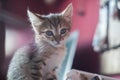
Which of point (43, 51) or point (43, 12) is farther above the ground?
point (43, 12)

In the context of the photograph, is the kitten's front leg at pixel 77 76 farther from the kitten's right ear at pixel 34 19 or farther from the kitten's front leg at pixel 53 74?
the kitten's right ear at pixel 34 19

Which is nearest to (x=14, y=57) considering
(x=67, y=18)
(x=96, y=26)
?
(x=67, y=18)

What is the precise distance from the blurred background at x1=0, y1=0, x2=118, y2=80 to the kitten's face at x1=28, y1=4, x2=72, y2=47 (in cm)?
4

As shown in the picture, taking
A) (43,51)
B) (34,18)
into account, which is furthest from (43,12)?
(43,51)

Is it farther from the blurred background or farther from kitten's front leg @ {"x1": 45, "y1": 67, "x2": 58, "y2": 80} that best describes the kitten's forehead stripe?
kitten's front leg @ {"x1": 45, "y1": 67, "x2": 58, "y2": 80}

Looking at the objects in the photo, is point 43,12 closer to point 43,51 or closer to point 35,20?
point 35,20

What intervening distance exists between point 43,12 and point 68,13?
0.39 ft

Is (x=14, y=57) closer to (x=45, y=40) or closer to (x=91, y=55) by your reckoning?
(x=45, y=40)

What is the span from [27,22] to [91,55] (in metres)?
0.35

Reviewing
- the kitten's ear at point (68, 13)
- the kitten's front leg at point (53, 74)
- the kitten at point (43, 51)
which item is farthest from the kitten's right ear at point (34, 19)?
the kitten's front leg at point (53, 74)

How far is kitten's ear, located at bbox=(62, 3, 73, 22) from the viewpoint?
1309mm

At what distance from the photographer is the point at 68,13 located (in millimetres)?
1328

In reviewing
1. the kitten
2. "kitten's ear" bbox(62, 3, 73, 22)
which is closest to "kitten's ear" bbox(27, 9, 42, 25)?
the kitten

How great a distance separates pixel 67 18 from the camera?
1.32 m
